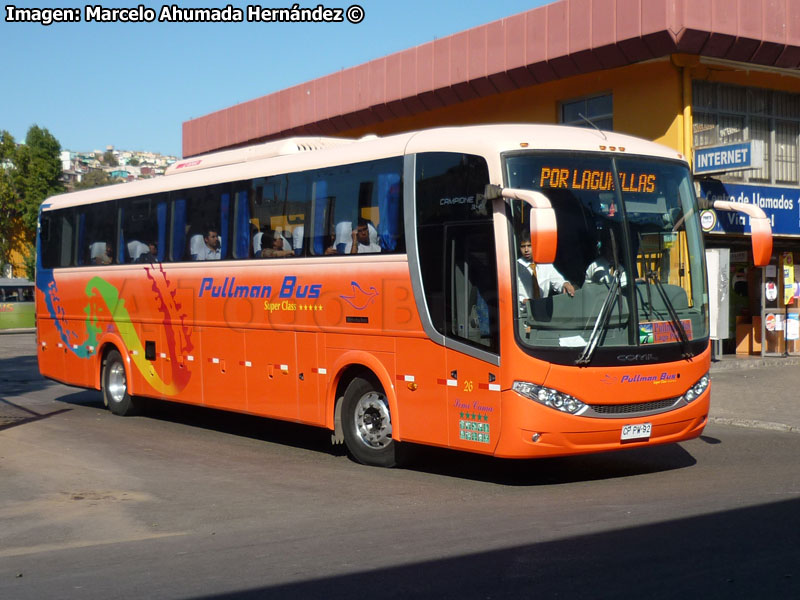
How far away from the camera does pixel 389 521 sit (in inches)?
325

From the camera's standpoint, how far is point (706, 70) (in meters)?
19.4

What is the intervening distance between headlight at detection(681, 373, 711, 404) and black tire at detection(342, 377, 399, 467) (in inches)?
117

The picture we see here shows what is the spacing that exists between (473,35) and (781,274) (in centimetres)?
814

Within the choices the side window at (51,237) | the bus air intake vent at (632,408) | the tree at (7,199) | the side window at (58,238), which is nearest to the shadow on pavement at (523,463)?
the bus air intake vent at (632,408)

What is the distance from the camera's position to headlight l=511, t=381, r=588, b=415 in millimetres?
9336

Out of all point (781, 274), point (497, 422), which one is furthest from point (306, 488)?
point (781, 274)

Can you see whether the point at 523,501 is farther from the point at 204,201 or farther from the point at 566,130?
the point at 204,201

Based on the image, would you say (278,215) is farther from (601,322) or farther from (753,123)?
(753,123)

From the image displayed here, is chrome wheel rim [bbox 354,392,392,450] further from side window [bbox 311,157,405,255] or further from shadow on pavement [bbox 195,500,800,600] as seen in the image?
shadow on pavement [bbox 195,500,800,600]

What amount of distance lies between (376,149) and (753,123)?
12161 mm

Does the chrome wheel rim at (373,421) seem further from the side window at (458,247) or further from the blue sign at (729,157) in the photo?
the blue sign at (729,157)

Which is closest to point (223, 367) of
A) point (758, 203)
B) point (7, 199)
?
point (758, 203)

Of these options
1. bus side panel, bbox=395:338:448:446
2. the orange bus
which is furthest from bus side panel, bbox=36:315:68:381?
bus side panel, bbox=395:338:448:446

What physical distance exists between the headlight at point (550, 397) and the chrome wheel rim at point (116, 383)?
9.04 meters
